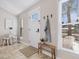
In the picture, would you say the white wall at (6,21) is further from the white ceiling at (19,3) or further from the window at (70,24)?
the window at (70,24)

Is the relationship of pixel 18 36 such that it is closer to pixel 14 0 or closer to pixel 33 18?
pixel 33 18

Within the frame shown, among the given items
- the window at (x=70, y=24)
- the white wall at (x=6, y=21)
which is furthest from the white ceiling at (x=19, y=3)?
the window at (x=70, y=24)

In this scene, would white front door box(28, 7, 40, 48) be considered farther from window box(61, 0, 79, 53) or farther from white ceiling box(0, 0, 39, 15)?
window box(61, 0, 79, 53)

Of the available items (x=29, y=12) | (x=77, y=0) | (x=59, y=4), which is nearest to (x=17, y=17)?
(x=29, y=12)

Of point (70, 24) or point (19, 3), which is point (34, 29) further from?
point (70, 24)

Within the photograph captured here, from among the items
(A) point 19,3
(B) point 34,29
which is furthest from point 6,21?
(B) point 34,29

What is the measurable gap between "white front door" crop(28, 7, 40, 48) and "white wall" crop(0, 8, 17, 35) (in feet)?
8.08

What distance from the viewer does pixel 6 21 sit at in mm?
8672

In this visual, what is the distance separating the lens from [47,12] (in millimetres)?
4703

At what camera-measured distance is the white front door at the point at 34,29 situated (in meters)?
5.99

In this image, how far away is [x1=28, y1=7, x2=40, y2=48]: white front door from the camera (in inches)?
236

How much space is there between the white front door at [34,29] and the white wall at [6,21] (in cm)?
246

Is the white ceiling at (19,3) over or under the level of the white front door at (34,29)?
over

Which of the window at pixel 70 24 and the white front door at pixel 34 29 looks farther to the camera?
the white front door at pixel 34 29
